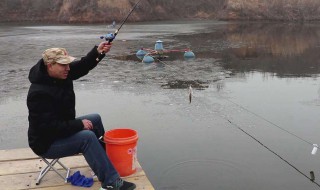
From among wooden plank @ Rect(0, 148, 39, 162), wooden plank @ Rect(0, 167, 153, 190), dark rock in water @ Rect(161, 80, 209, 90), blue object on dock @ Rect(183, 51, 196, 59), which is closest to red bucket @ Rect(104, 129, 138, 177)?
wooden plank @ Rect(0, 167, 153, 190)

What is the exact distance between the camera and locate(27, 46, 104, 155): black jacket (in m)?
3.74

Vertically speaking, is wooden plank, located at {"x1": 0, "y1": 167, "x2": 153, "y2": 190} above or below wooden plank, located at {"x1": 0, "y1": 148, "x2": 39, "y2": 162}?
below

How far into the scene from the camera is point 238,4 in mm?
46656

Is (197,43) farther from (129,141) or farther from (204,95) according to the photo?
(129,141)

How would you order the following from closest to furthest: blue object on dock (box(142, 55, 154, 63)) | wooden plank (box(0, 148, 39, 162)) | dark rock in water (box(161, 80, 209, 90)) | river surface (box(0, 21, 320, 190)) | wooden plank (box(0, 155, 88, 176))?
1. wooden plank (box(0, 155, 88, 176))
2. wooden plank (box(0, 148, 39, 162))
3. river surface (box(0, 21, 320, 190))
4. dark rock in water (box(161, 80, 209, 90))
5. blue object on dock (box(142, 55, 154, 63))

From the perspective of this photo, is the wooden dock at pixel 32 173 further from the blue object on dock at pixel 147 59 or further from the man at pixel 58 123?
the blue object on dock at pixel 147 59

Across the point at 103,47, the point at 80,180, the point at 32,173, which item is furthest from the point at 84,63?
the point at 32,173

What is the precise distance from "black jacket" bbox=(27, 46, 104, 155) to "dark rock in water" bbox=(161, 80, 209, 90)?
6.38 metres

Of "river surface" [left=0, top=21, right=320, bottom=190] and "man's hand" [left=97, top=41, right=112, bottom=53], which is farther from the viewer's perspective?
"river surface" [left=0, top=21, right=320, bottom=190]

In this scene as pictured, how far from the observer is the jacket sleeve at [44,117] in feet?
12.3

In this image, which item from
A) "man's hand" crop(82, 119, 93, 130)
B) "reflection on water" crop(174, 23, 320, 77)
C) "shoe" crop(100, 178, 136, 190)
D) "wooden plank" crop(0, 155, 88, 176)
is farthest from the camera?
"reflection on water" crop(174, 23, 320, 77)

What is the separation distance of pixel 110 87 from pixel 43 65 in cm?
651

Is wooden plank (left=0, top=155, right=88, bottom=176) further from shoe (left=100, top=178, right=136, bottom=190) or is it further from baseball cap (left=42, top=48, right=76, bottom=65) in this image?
baseball cap (left=42, top=48, right=76, bottom=65)

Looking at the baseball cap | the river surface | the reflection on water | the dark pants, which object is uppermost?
the baseball cap
